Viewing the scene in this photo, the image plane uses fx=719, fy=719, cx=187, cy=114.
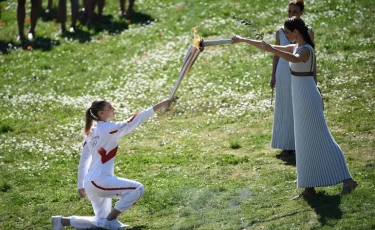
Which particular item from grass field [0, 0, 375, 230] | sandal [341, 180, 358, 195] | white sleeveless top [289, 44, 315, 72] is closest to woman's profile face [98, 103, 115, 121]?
grass field [0, 0, 375, 230]

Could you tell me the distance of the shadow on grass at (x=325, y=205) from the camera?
9.07 m

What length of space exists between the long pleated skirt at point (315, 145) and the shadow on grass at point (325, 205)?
0.21 m

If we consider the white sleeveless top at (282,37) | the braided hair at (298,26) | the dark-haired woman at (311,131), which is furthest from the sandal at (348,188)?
the white sleeveless top at (282,37)

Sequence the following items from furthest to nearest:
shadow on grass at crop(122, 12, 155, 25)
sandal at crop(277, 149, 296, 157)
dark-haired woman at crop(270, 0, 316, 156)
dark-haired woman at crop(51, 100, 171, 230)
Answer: shadow on grass at crop(122, 12, 155, 25)
sandal at crop(277, 149, 296, 157)
dark-haired woman at crop(270, 0, 316, 156)
dark-haired woman at crop(51, 100, 171, 230)

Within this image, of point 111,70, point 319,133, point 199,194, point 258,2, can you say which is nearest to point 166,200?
point 199,194

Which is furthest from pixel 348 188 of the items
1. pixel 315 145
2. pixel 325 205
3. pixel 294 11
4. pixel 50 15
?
pixel 50 15

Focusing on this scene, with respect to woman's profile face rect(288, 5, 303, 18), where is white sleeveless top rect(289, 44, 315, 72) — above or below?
below

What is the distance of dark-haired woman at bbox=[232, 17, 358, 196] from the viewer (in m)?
9.69

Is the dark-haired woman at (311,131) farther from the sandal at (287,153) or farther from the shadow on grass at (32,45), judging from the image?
the shadow on grass at (32,45)

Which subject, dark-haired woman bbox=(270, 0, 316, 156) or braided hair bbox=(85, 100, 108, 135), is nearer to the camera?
braided hair bbox=(85, 100, 108, 135)

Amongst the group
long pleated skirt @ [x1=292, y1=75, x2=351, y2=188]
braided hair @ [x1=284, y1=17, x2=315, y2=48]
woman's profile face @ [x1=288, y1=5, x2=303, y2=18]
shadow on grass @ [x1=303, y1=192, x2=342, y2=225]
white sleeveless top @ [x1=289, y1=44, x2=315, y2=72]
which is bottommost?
shadow on grass @ [x1=303, y1=192, x2=342, y2=225]

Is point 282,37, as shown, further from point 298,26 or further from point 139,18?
point 139,18

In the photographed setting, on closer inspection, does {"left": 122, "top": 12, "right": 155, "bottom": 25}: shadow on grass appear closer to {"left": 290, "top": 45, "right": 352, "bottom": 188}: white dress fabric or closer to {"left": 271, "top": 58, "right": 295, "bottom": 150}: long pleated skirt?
{"left": 271, "top": 58, "right": 295, "bottom": 150}: long pleated skirt

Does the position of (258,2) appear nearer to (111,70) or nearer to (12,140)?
(111,70)
